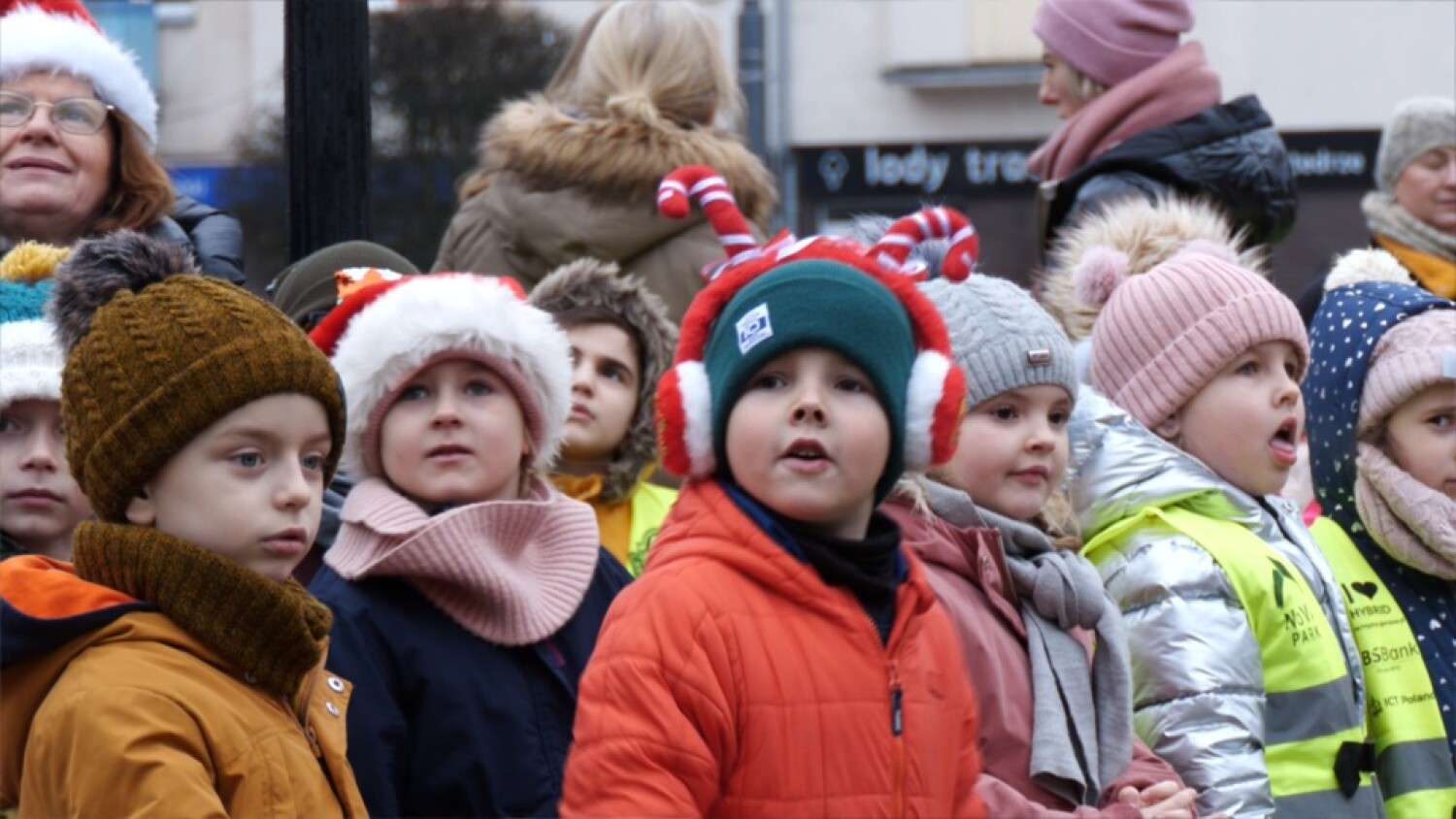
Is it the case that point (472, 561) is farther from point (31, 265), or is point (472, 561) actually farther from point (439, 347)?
point (31, 265)

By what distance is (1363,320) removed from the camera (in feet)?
16.3

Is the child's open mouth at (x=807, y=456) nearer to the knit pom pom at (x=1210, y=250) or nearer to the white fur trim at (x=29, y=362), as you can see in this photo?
the white fur trim at (x=29, y=362)

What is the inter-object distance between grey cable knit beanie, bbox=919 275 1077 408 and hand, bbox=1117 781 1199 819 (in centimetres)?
76

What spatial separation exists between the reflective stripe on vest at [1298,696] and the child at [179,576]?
5.93ft

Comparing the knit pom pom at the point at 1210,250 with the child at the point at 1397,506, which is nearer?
the child at the point at 1397,506

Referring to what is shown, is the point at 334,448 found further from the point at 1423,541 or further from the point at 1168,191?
the point at 1168,191

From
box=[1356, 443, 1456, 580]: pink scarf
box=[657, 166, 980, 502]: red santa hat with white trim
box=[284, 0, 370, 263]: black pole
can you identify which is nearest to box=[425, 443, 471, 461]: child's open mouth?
box=[657, 166, 980, 502]: red santa hat with white trim

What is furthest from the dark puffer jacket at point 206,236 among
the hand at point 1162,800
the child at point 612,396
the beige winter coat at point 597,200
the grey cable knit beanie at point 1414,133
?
the grey cable knit beanie at point 1414,133

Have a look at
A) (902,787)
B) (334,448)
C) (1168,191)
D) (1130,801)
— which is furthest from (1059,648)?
(1168,191)

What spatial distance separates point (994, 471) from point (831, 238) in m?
0.65

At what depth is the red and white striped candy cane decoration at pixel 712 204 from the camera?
139 inches

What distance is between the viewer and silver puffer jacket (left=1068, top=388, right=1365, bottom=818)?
3969 mm

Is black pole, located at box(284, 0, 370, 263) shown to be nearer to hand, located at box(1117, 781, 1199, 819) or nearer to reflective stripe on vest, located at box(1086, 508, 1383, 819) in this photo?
reflective stripe on vest, located at box(1086, 508, 1383, 819)

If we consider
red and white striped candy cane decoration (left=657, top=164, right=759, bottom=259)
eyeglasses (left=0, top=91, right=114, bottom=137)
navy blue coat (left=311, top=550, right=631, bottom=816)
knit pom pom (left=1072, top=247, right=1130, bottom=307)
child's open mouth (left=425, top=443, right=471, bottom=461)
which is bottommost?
navy blue coat (left=311, top=550, right=631, bottom=816)
